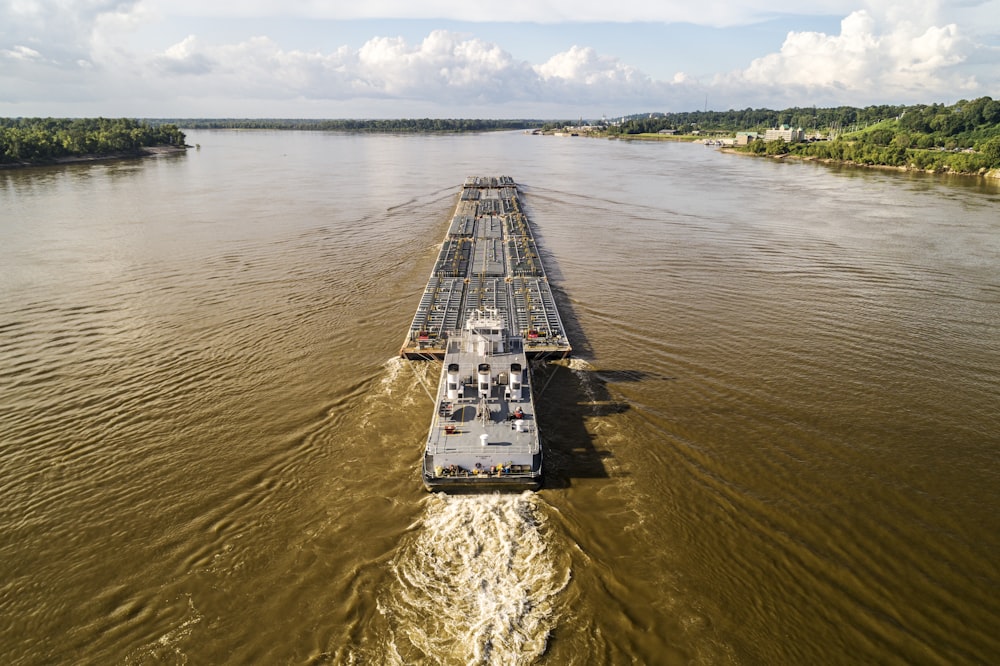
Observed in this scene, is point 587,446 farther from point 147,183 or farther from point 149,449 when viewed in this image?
point 147,183

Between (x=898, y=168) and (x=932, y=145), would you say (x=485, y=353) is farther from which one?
(x=932, y=145)

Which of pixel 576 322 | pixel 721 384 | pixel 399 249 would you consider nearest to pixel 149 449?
pixel 576 322

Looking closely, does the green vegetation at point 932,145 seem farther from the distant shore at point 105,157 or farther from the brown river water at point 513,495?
the distant shore at point 105,157

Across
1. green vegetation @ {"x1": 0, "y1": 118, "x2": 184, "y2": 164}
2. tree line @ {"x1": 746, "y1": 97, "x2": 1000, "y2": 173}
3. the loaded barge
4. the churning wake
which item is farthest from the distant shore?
tree line @ {"x1": 746, "y1": 97, "x2": 1000, "y2": 173}

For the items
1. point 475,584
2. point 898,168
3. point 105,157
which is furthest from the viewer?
point 105,157

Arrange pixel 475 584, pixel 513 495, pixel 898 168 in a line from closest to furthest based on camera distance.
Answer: pixel 475 584 < pixel 513 495 < pixel 898 168

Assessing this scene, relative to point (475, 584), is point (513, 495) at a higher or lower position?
higher

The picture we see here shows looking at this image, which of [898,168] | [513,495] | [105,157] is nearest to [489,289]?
[513,495]
